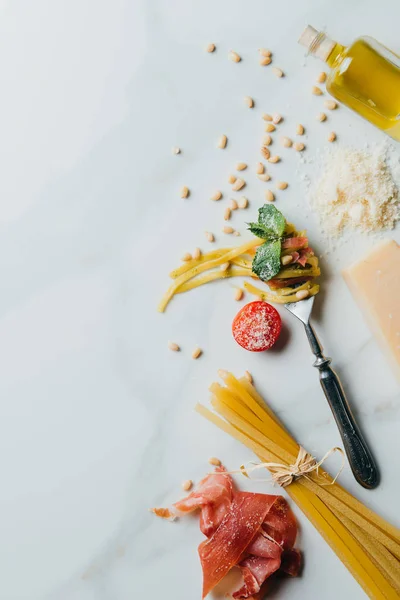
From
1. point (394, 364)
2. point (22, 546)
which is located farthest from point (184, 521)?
point (394, 364)

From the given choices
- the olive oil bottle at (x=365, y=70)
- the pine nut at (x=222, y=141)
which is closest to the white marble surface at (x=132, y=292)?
the pine nut at (x=222, y=141)

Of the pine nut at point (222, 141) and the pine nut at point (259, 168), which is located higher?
the pine nut at point (222, 141)

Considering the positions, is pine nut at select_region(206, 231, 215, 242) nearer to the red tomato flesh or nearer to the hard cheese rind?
the red tomato flesh

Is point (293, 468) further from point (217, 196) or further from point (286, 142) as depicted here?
point (286, 142)

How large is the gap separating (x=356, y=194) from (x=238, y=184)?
39 centimetres

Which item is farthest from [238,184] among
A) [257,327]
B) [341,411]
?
[341,411]

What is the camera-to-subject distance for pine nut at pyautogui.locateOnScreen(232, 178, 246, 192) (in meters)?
2.15

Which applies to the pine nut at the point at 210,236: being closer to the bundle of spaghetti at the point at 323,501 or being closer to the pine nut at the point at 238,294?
the pine nut at the point at 238,294

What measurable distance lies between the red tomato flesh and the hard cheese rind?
289 mm

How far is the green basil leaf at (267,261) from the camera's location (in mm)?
1962

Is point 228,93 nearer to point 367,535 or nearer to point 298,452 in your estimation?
point 298,452

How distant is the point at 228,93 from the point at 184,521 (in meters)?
1.44

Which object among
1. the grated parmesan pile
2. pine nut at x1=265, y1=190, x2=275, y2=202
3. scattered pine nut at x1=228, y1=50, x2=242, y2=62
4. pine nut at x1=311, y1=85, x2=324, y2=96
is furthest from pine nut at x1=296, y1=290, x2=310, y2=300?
scattered pine nut at x1=228, y1=50, x2=242, y2=62

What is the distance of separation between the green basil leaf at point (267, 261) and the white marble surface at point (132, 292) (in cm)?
20
